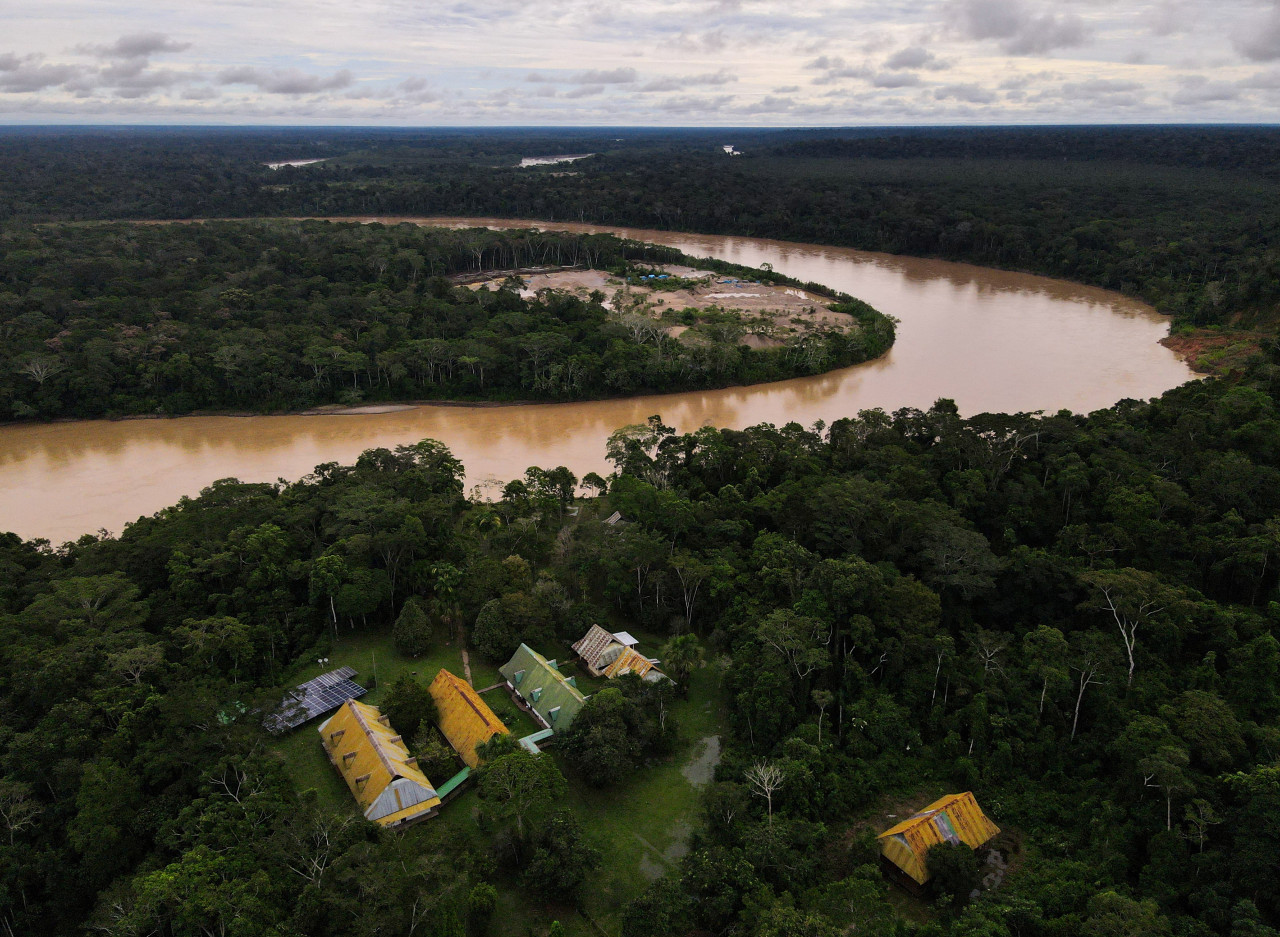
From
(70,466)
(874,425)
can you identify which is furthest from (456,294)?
(874,425)

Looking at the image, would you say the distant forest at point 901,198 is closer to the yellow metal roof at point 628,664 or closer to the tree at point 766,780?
the yellow metal roof at point 628,664

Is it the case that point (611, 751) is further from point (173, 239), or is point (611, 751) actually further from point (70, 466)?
point (173, 239)

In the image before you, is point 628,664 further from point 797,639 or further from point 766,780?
point 766,780

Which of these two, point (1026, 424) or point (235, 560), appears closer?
point (235, 560)

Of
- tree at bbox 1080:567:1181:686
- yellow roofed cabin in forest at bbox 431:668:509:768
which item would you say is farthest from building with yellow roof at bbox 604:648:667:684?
tree at bbox 1080:567:1181:686

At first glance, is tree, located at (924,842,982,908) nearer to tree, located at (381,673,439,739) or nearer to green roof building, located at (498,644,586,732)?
green roof building, located at (498,644,586,732)

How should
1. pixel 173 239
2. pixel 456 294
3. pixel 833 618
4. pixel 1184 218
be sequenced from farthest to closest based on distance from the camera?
1. pixel 1184 218
2. pixel 173 239
3. pixel 456 294
4. pixel 833 618
